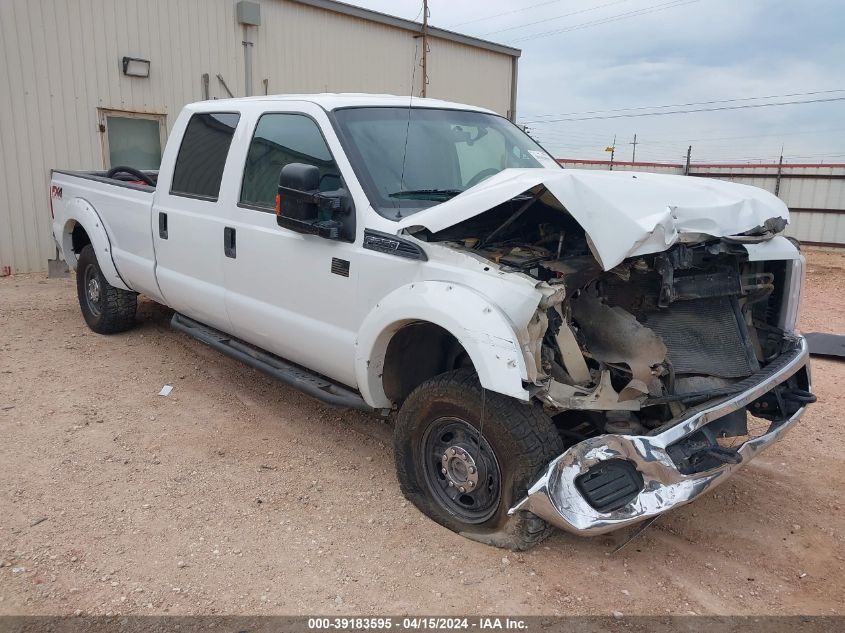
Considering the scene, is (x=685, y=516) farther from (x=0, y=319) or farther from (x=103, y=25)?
(x=103, y=25)

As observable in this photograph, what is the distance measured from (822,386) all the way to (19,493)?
5.69m

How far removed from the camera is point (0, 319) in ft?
23.6

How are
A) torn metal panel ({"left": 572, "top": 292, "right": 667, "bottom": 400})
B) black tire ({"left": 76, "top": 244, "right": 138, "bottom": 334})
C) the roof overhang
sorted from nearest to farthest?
torn metal panel ({"left": 572, "top": 292, "right": 667, "bottom": 400}) → black tire ({"left": 76, "top": 244, "right": 138, "bottom": 334}) → the roof overhang

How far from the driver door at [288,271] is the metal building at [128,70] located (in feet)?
18.4

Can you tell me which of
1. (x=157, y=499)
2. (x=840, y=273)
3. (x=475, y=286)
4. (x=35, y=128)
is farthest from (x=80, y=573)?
(x=840, y=273)

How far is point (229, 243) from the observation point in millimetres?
4434

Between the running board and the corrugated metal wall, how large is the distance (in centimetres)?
1116

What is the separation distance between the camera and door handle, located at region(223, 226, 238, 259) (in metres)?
4.39

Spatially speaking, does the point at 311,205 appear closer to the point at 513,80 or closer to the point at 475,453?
the point at 475,453

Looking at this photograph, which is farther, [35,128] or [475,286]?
[35,128]

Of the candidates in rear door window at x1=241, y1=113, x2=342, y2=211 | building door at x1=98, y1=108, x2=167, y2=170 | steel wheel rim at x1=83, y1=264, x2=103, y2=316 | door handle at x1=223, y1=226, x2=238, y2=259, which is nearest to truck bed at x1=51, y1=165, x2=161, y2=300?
steel wheel rim at x1=83, y1=264, x2=103, y2=316

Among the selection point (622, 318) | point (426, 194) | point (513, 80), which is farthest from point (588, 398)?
point (513, 80)

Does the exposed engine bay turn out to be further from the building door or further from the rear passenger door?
the building door

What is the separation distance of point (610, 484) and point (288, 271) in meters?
2.15
